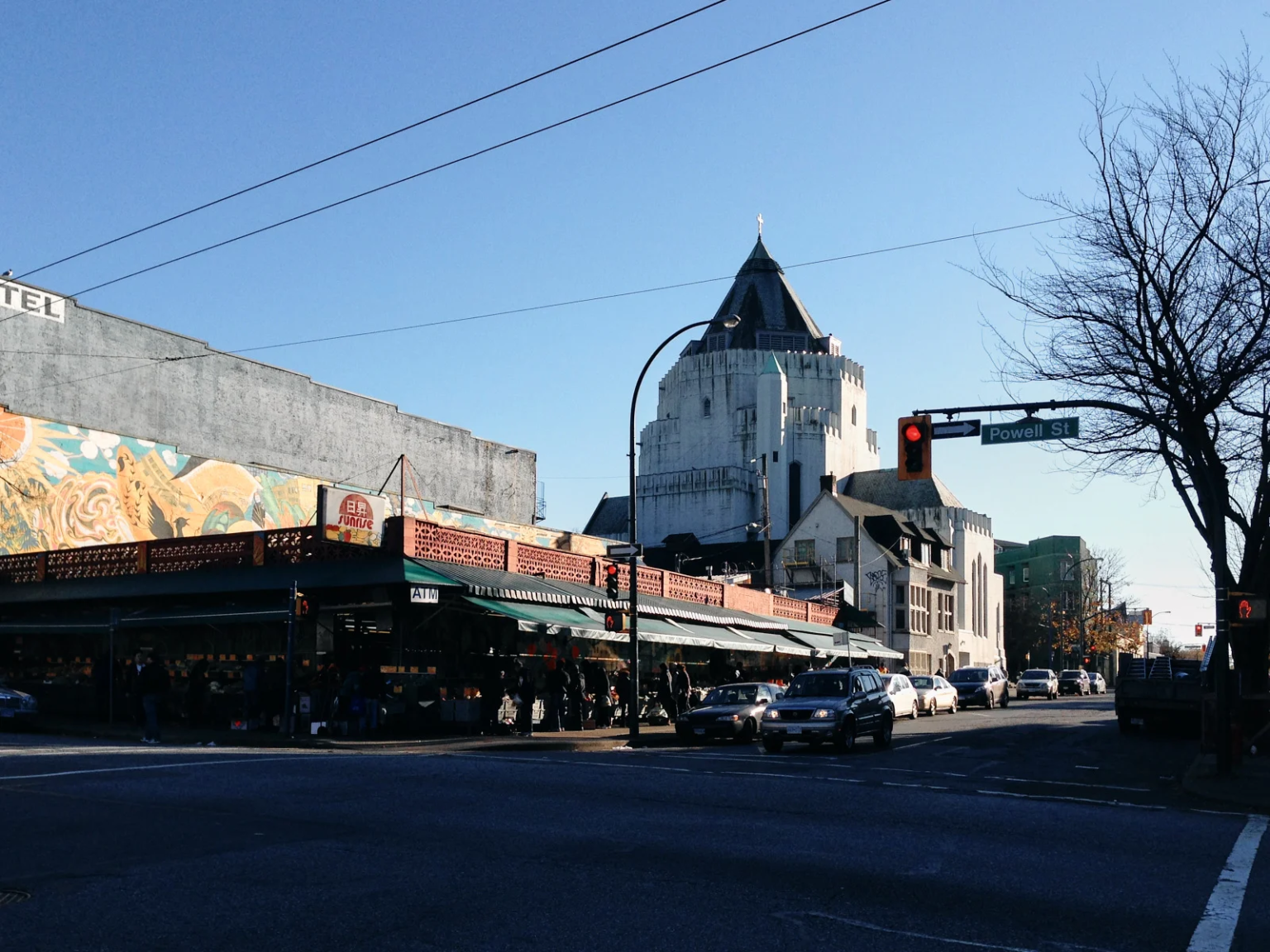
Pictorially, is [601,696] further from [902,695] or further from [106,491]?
[106,491]

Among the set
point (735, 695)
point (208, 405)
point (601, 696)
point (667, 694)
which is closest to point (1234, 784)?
point (735, 695)

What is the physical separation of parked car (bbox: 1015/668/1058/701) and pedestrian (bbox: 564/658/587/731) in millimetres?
40498

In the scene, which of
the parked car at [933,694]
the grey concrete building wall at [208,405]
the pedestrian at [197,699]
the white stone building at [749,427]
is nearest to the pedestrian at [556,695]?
the pedestrian at [197,699]

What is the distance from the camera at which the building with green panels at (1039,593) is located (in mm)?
106812

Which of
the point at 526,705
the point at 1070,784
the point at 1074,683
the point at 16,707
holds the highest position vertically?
the point at 526,705

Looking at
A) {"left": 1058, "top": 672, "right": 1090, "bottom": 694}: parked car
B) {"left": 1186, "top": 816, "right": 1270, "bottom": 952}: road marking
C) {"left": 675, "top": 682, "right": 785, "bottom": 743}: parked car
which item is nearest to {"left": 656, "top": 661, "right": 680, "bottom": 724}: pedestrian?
{"left": 675, "top": 682, "right": 785, "bottom": 743}: parked car

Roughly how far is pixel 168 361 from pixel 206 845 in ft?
117

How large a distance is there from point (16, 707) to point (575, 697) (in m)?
12.5

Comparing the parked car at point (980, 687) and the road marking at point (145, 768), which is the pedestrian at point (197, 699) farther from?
the parked car at point (980, 687)

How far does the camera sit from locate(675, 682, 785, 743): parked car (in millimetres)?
27141

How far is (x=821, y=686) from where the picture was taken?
25641 mm

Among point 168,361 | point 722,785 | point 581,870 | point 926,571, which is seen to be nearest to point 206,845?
point 581,870

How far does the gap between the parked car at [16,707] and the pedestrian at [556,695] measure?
11710mm

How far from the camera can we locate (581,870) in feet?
30.6
